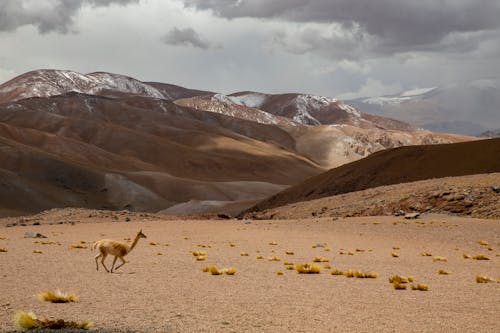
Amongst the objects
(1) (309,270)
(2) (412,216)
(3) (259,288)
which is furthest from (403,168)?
(3) (259,288)

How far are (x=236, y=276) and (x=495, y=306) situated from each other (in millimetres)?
6784

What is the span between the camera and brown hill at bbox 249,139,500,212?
5837cm

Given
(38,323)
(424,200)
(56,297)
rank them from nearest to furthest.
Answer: (38,323) < (56,297) < (424,200)

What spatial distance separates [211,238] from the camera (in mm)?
31906

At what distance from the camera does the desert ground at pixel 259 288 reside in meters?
10.6

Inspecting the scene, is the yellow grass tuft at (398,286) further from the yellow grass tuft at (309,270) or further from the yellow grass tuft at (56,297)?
the yellow grass tuft at (56,297)

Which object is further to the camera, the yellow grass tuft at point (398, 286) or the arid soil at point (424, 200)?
the arid soil at point (424, 200)

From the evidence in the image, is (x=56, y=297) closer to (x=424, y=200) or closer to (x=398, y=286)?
(x=398, y=286)

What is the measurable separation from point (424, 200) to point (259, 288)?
30075 mm

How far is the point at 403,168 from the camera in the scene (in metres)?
62.6

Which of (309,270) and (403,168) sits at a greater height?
(403,168)

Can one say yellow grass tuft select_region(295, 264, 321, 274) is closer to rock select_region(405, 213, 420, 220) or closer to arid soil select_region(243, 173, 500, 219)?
rock select_region(405, 213, 420, 220)

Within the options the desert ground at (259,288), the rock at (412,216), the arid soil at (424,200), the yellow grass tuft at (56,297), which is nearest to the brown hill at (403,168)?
the arid soil at (424,200)

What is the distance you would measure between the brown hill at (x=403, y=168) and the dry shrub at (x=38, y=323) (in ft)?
170
